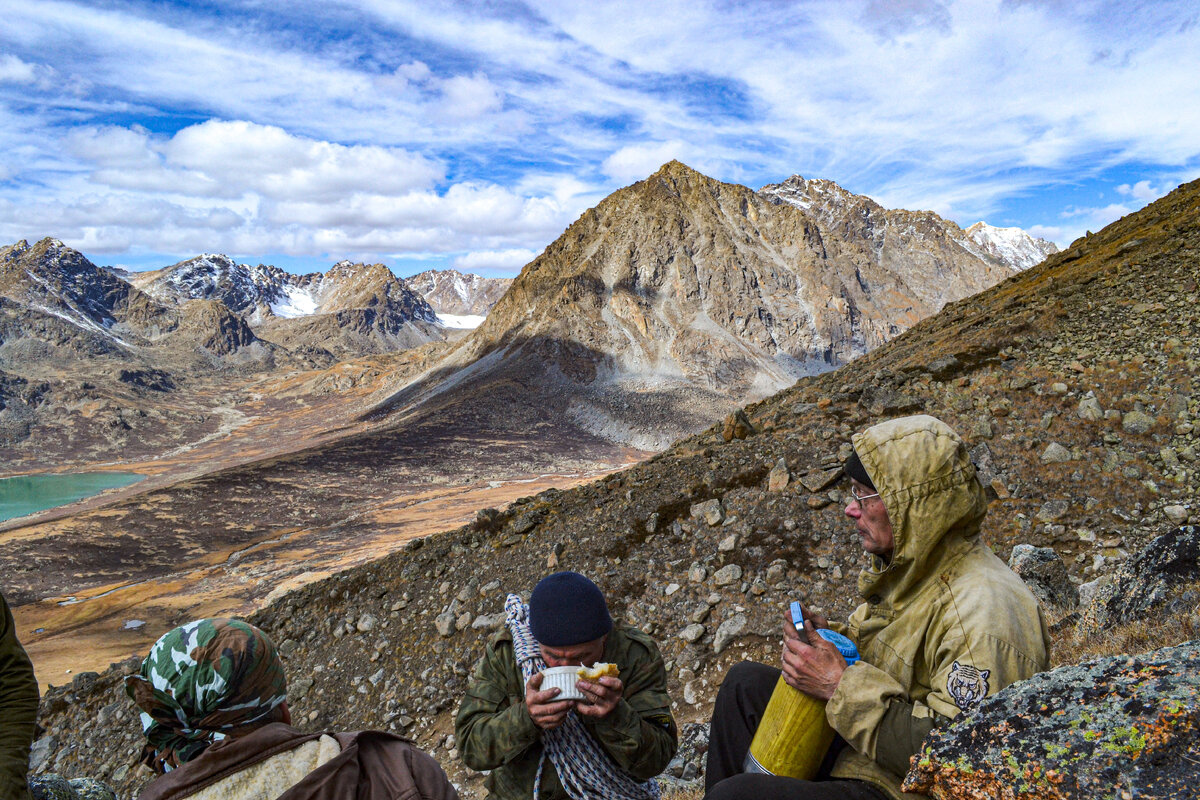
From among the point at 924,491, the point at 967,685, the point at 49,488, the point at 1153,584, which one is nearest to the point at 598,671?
the point at 967,685

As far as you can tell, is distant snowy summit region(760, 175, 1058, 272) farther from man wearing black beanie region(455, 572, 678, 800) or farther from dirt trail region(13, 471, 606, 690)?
man wearing black beanie region(455, 572, 678, 800)

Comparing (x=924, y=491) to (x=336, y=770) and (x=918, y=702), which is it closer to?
(x=918, y=702)

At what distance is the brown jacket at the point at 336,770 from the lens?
2074 millimetres

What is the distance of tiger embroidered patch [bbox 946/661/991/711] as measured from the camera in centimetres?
226

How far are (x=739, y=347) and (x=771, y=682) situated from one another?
85599 mm

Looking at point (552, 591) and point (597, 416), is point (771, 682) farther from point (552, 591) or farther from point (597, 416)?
point (597, 416)

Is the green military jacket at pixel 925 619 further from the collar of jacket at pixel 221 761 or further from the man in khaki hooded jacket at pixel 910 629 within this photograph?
the collar of jacket at pixel 221 761

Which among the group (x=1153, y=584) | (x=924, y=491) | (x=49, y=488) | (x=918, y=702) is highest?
(x=924, y=491)

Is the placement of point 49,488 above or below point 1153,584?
below

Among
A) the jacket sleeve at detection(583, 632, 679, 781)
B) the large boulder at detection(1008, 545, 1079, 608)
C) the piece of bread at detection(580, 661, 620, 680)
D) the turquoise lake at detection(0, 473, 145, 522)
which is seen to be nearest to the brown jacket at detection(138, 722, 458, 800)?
the piece of bread at detection(580, 661, 620, 680)

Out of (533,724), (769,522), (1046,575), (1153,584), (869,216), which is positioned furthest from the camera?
(869,216)

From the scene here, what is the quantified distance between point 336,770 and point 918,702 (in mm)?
2167

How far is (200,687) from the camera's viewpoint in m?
2.25

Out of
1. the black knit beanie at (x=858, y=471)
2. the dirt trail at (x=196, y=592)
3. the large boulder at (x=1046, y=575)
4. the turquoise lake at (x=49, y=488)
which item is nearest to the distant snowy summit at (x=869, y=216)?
the dirt trail at (x=196, y=592)
